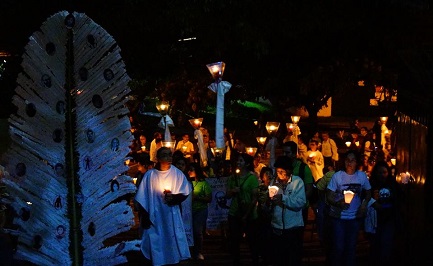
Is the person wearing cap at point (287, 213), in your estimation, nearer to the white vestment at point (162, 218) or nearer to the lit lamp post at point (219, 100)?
the white vestment at point (162, 218)

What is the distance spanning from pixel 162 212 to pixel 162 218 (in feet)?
0.27

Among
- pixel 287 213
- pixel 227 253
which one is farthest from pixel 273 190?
pixel 227 253

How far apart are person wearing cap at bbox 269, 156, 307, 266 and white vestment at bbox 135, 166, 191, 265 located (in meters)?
1.24

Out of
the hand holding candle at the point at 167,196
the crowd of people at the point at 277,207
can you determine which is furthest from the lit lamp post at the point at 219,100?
the hand holding candle at the point at 167,196

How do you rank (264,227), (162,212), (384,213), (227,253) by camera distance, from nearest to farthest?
(162,212) < (384,213) < (264,227) < (227,253)

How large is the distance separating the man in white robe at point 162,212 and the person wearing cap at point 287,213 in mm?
1224

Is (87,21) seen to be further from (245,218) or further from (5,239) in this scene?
(5,239)

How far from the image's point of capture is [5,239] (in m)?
14.2

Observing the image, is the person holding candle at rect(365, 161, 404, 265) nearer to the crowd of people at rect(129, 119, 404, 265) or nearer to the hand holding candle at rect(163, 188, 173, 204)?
the crowd of people at rect(129, 119, 404, 265)

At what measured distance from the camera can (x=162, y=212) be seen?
10.4 metres

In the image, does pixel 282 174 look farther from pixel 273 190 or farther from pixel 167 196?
pixel 167 196

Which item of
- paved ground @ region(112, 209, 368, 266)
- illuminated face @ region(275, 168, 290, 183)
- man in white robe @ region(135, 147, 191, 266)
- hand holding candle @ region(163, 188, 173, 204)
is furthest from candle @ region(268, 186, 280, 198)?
paved ground @ region(112, 209, 368, 266)

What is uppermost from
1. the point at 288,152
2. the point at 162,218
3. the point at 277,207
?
the point at 288,152

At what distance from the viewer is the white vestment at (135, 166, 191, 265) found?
10289 mm
